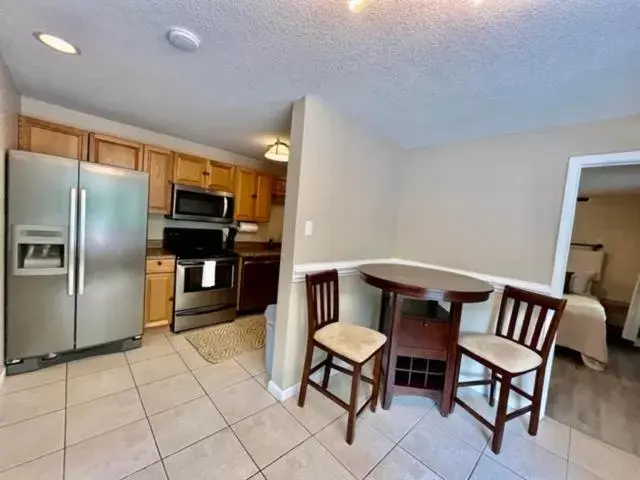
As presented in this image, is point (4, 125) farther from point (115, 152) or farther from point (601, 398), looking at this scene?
point (601, 398)

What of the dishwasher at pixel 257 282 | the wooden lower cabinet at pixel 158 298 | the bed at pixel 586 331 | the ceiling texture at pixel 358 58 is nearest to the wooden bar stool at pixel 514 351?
the ceiling texture at pixel 358 58

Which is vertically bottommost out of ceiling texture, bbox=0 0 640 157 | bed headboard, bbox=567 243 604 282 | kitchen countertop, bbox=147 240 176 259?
kitchen countertop, bbox=147 240 176 259

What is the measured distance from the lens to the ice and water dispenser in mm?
2010

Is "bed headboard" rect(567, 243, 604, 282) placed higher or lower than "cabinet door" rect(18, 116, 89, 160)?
lower

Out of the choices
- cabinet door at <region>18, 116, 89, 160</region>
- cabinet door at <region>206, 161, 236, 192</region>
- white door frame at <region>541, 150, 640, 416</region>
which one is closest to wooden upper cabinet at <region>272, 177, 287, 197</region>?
cabinet door at <region>206, 161, 236, 192</region>

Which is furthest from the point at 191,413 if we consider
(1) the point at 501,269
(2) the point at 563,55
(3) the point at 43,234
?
(2) the point at 563,55

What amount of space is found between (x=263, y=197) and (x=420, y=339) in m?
2.86

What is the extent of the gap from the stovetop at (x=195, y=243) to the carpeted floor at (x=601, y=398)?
136 inches

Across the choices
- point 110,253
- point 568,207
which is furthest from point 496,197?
point 110,253

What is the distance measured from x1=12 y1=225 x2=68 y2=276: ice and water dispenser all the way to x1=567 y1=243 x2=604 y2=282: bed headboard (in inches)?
245

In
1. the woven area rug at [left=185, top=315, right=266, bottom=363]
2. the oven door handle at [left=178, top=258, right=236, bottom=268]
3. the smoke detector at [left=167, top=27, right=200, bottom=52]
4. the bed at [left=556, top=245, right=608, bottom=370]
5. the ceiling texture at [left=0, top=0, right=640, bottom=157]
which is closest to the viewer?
the ceiling texture at [left=0, top=0, right=640, bottom=157]

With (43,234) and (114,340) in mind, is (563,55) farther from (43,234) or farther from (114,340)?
(114,340)

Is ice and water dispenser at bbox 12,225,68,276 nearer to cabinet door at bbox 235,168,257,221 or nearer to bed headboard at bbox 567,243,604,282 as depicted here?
cabinet door at bbox 235,168,257,221

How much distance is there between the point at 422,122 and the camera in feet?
7.41
